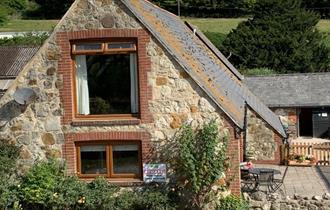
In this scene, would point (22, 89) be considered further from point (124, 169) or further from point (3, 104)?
point (124, 169)

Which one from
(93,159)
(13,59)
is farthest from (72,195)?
(13,59)

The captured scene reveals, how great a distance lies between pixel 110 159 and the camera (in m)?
14.8

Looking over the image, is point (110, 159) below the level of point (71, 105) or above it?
below

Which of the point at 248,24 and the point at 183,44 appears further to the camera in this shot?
the point at 248,24

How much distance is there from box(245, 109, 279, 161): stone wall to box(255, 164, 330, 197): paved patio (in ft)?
1.51

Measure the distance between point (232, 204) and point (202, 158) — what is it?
58.8 inches

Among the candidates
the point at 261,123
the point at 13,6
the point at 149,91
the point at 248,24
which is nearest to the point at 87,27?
the point at 149,91

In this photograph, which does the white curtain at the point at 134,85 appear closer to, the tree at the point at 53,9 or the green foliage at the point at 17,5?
the tree at the point at 53,9

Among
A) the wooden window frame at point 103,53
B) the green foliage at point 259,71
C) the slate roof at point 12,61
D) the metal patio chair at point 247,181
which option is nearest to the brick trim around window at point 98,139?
the wooden window frame at point 103,53

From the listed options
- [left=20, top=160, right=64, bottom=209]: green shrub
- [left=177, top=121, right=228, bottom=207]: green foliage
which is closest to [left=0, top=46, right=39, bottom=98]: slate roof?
[left=20, top=160, right=64, bottom=209]: green shrub

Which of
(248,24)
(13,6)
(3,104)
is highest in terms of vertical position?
(13,6)

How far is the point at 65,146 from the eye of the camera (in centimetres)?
1486

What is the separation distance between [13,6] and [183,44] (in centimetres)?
7986

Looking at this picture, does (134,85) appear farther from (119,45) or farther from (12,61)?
(12,61)
